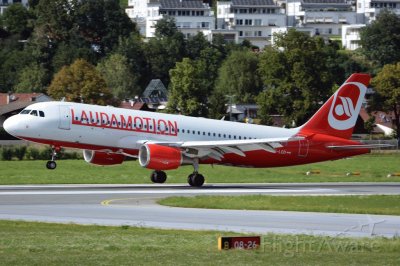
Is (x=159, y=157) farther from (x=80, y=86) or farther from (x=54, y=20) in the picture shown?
(x=54, y=20)

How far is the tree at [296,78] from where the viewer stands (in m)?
113

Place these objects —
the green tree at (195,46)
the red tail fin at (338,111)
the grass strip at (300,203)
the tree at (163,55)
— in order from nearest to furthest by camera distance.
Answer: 1. the grass strip at (300,203)
2. the red tail fin at (338,111)
3. the tree at (163,55)
4. the green tree at (195,46)

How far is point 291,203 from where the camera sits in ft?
145

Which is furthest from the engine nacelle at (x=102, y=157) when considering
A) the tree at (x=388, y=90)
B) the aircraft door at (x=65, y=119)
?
the tree at (x=388, y=90)

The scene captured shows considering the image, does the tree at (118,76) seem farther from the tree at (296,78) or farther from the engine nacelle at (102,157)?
the engine nacelle at (102,157)

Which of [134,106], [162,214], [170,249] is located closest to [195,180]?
[162,214]

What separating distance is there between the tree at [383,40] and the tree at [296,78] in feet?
129

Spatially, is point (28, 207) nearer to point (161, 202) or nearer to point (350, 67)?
point (161, 202)

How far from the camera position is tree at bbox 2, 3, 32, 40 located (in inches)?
6363

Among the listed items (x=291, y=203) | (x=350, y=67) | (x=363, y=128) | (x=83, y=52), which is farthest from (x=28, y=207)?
(x=350, y=67)

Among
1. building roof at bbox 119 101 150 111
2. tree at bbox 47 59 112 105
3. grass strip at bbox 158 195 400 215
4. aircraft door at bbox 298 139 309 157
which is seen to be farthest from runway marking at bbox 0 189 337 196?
building roof at bbox 119 101 150 111

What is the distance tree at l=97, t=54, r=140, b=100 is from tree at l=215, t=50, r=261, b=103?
9575 millimetres

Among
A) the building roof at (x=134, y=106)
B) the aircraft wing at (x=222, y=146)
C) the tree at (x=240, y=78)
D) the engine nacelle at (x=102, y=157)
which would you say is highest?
the aircraft wing at (x=222, y=146)

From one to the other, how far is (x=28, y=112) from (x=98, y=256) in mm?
27953
